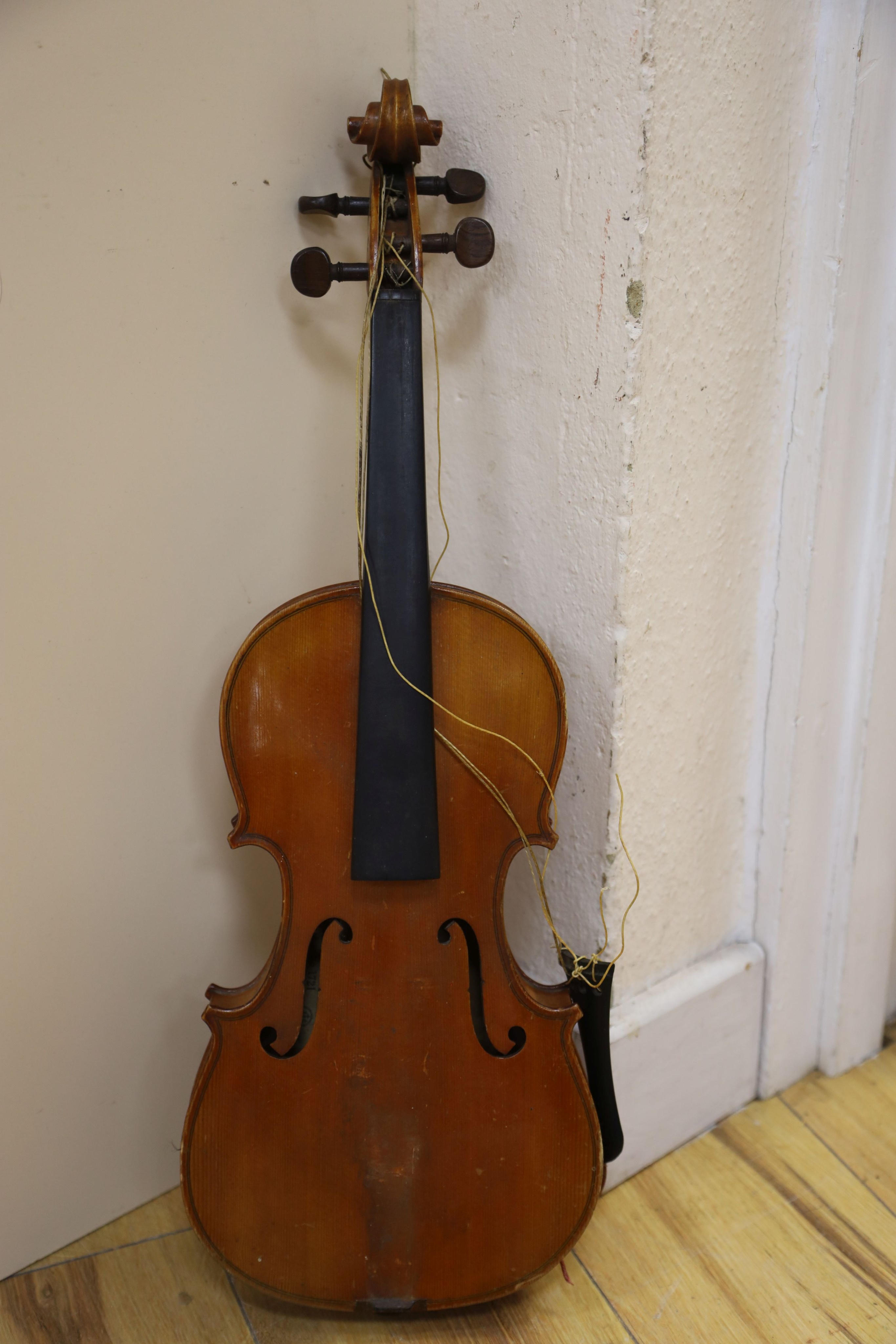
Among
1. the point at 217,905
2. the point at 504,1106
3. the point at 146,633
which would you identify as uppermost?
the point at 146,633

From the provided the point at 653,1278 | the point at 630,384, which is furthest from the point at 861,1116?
the point at 630,384

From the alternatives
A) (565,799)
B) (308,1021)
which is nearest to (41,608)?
(308,1021)

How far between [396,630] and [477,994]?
0.35 meters

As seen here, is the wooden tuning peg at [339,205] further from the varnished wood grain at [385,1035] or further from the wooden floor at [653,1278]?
the wooden floor at [653,1278]

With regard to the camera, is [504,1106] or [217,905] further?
[217,905]

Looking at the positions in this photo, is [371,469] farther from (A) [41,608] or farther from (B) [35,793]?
(B) [35,793]

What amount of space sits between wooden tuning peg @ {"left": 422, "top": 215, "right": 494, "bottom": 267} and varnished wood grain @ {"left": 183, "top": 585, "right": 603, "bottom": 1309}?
11.7 inches

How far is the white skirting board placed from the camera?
1230 mm

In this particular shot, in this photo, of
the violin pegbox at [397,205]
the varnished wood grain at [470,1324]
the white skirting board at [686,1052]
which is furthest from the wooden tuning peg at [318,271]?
the varnished wood grain at [470,1324]

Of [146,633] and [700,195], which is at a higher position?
[700,195]

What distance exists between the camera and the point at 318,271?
3.10 feet

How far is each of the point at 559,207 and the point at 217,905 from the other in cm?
82

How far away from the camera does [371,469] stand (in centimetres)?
92

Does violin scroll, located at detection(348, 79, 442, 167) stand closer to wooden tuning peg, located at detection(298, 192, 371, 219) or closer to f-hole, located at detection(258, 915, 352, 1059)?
wooden tuning peg, located at detection(298, 192, 371, 219)
